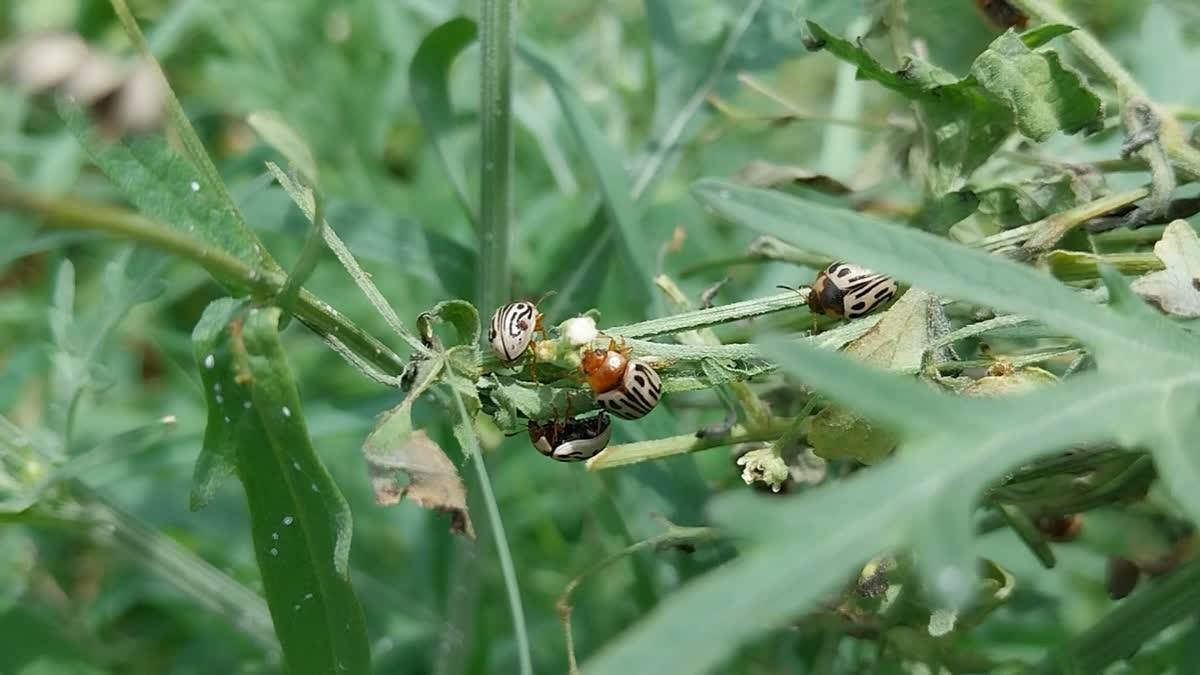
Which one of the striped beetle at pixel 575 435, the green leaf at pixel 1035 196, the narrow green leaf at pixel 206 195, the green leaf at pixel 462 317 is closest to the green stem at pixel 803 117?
the green leaf at pixel 1035 196

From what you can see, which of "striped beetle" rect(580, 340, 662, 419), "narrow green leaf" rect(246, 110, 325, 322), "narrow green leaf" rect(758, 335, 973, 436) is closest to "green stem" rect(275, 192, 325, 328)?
"narrow green leaf" rect(246, 110, 325, 322)

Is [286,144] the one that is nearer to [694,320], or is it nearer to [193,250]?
[193,250]

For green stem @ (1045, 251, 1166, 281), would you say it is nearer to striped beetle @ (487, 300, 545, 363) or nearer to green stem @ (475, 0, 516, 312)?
striped beetle @ (487, 300, 545, 363)

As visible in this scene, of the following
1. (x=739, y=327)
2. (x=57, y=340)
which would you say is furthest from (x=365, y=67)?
(x=739, y=327)

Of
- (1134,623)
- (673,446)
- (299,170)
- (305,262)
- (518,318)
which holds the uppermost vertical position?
(299,170)

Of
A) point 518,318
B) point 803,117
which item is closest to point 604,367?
point 518,318

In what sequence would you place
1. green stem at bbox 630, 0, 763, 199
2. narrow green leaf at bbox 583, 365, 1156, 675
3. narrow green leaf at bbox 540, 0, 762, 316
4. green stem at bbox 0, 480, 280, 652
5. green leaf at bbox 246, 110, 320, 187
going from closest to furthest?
narrow green leaf at bbox 583, 365, 1156, 675
green leaf at bbox 246, 110, 320, 187
green stem at bbox 0, 480, 280, 652
narrow green leaf at bbox 540, 0, 762, 316
green stem at bbox 630, 0, 763, 199

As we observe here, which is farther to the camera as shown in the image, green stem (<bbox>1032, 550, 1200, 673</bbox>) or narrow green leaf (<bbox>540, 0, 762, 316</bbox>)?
narrow green leaf (<bbox>540, 0, 762, 316</bbox>)
